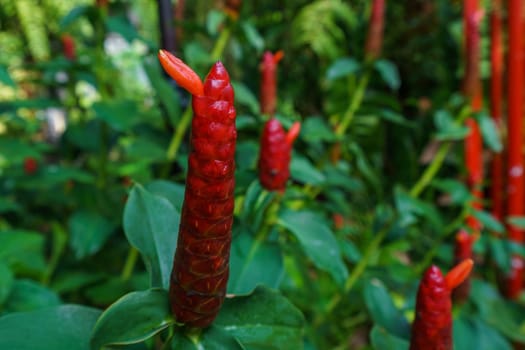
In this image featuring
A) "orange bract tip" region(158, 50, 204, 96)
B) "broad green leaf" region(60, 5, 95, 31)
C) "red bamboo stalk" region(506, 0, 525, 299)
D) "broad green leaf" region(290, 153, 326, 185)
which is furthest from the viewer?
"red bamboo stalk" region(506, 0, 525, 299)

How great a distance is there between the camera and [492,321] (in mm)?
846

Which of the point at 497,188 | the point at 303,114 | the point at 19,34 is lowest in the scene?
the point at 497,188

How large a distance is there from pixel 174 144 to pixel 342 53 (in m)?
0.82

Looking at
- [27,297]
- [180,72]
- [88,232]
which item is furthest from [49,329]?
[88,232]

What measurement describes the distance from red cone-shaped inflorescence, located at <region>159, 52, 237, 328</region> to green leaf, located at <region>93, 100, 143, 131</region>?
1.35ft

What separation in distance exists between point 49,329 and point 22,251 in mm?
446

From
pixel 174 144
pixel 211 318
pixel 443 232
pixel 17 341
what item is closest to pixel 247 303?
pixel 211 318

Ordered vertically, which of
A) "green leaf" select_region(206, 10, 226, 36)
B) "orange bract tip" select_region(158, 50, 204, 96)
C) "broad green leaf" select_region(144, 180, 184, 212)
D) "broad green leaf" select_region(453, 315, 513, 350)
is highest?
"green leaf" select_region(206, 10, 226, 36)

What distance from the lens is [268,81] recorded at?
2.06ft

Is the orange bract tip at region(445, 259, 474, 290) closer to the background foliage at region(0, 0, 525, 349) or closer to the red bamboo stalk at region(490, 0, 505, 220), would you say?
the background foliage at region(0, 0, 525, 349)

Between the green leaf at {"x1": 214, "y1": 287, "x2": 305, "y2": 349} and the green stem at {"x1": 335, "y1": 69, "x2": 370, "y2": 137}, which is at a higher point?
the green stem at {"x1": 335, "y1": 69, "x2": 370, "y2": 137}

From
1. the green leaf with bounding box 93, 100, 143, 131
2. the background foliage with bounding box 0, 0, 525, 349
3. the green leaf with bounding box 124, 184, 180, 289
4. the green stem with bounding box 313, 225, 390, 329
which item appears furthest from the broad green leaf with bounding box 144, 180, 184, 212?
the green stem with bounding box 313, 225, 390, 329

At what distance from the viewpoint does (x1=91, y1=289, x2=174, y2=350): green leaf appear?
10.5 inches

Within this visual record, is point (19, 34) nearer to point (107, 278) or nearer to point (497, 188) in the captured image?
point (107, 278)
